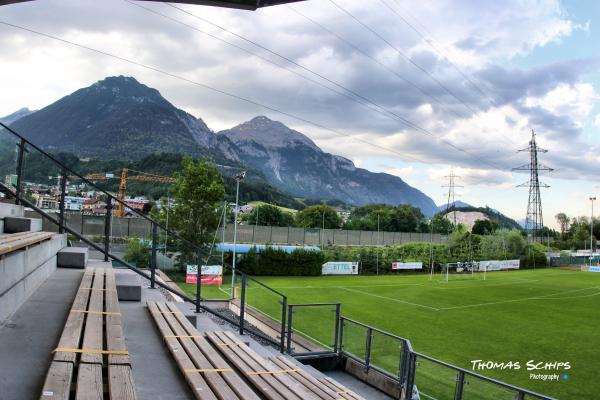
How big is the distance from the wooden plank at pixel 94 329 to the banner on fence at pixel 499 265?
195 ft

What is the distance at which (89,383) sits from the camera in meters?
A: 3.37

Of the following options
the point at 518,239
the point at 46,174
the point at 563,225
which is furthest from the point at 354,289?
the point at 563,225

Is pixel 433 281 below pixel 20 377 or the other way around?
below

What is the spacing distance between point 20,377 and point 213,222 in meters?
43.2

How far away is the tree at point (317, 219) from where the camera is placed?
134 metres

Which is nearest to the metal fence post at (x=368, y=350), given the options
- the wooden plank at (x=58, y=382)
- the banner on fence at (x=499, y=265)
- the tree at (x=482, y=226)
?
the wooden plank at (x=58, y=382)

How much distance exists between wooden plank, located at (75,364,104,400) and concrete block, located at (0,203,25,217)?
479 centimetres

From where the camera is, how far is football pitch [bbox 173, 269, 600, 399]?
1436 cm

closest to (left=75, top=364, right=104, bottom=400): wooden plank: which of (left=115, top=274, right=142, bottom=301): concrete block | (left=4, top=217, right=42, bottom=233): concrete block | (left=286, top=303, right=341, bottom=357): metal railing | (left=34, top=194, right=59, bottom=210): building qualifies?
(left=115, top=274, right=142, bottom=301): concrete block

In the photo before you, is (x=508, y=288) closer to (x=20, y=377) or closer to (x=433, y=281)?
(x=433, y=281)

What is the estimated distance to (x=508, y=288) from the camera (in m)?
41.4

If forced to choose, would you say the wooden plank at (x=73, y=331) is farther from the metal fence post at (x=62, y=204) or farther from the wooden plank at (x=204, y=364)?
the metal fence post at (x=62, y=204)

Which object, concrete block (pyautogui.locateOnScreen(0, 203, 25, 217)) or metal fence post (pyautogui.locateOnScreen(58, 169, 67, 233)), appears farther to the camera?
metal fence post (pyautogui.locateOnScreen(58, 169, 67, 233))

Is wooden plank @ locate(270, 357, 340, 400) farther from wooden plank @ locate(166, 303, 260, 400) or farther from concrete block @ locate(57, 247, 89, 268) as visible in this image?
concrete block @ locate(57, 247, 89, 268)
